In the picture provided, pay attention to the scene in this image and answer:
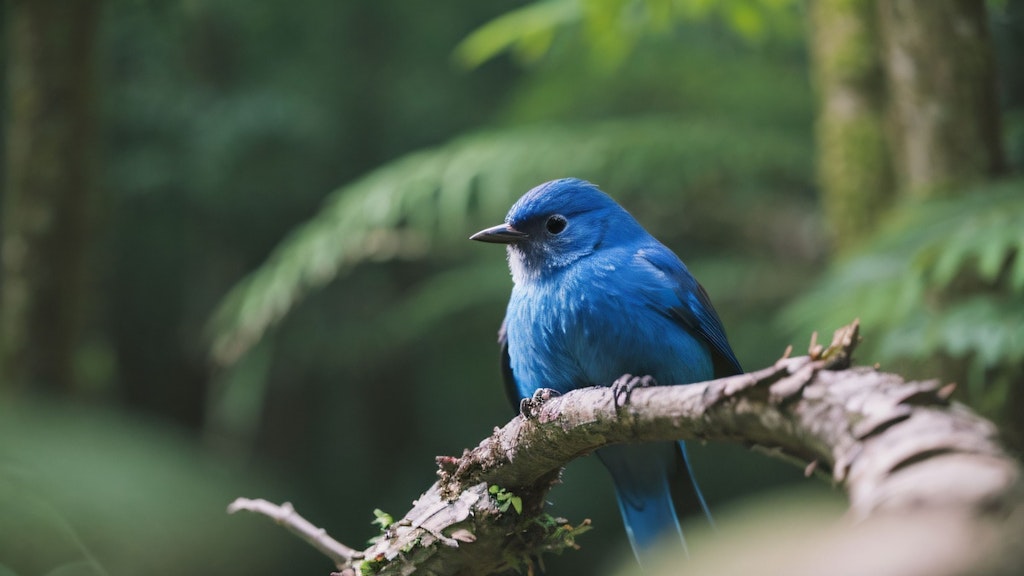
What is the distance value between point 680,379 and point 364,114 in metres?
5.18

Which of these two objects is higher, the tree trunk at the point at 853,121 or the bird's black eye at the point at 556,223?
the tree trunk at the point at 853,121

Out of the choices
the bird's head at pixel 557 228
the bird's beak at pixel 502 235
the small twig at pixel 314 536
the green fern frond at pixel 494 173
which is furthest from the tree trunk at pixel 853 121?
the small twig at pixel 314 536

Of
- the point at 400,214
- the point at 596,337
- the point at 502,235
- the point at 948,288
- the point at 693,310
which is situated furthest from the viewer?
the point at 400,214

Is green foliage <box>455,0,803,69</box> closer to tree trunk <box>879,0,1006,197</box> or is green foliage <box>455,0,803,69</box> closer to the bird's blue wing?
tree trunk <box>879,0,1006,197</box>

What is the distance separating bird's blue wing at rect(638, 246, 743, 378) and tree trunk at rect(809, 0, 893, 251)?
6.13 feet

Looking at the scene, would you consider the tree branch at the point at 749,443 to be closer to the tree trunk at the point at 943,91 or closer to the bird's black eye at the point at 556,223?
the bird's black eye at the point at 556,223

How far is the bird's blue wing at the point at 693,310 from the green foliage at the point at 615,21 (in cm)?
211

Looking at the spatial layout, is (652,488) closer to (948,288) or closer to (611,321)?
(611,321)

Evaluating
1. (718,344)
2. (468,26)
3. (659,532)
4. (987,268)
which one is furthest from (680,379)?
(468,26)

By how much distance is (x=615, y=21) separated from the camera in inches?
181

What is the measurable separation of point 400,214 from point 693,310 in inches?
139

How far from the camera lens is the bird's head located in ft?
8.82

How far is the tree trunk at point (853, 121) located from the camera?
423 cm

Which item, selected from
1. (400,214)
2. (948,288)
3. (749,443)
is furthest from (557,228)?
(400,214)
